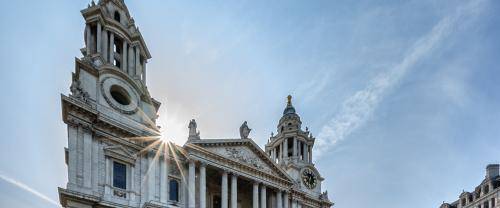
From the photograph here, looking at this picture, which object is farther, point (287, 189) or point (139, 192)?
point (287, 189)

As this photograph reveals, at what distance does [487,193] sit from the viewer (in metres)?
69.2

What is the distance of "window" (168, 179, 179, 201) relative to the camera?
3900 cm

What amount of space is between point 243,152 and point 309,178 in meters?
13.0

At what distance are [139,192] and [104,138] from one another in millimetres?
5121

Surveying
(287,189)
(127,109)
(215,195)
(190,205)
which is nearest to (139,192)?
(190,205)

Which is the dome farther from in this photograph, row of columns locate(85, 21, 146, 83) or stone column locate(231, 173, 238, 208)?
row of columns locate(85, 21, 146, 83)

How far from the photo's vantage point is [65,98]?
33.1m

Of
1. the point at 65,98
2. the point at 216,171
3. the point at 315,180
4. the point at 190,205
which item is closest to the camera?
the point at 65,98

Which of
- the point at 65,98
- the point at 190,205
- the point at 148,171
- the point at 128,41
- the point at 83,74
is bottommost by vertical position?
the point at 190,205

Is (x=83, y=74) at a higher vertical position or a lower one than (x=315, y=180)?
higher

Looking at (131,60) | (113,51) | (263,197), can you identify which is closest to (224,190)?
(263,197)

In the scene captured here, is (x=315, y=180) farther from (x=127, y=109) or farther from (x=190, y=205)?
(x=127, y=109)

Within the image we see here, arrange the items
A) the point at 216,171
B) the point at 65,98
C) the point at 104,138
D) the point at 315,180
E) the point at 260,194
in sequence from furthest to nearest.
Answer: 1. the point at 315,180
2. the point at 260,194
3. the point at 216,171
4. the point at 104,138
5. the point at 65,98

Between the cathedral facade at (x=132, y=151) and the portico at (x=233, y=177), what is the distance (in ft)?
0.30
